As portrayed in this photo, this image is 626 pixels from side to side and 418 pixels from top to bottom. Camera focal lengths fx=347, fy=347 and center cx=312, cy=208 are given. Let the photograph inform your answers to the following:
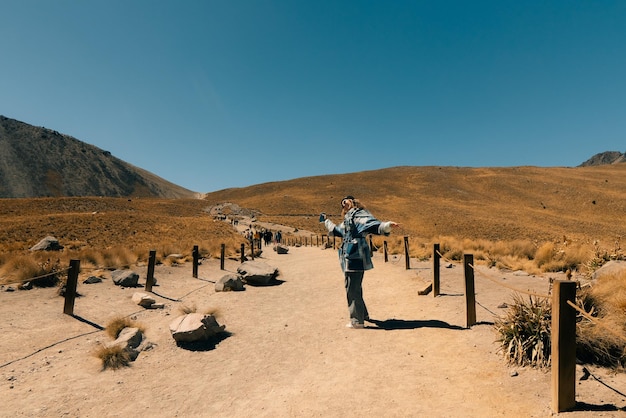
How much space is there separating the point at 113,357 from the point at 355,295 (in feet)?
15.4

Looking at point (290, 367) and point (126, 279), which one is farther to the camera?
point (126, 279)

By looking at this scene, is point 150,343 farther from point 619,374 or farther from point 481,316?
point 619,374

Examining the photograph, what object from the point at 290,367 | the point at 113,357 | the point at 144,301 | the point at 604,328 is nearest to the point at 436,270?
the point at 604,328

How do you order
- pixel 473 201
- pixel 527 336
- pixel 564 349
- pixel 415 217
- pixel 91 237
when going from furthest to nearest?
pixel 473 201 → pixel 415 217 → pixel 91 237 → pixel 527 336 → pixel 564 349

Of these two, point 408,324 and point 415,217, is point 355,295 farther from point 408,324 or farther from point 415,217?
point 415,217

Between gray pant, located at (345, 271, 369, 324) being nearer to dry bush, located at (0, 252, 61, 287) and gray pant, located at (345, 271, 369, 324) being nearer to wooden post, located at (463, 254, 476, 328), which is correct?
wooden post, located at (463, 254, 476, 328)

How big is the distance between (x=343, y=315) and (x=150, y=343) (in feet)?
14.5

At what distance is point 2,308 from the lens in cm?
896

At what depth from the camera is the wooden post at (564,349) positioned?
3.69m

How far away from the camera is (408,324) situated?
7.57m

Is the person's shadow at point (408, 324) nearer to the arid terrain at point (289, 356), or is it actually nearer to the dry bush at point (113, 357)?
the arid terrain at point (289, 356)

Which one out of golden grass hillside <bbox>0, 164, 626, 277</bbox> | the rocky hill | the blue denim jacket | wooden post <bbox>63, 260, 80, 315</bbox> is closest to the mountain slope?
golden grass hillside <bbox>0, 164, 626, 277</bbox>

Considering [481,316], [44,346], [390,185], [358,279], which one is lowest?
[44,346]

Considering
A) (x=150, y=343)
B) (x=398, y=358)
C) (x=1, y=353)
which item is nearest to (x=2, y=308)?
(x=1, y=353)
